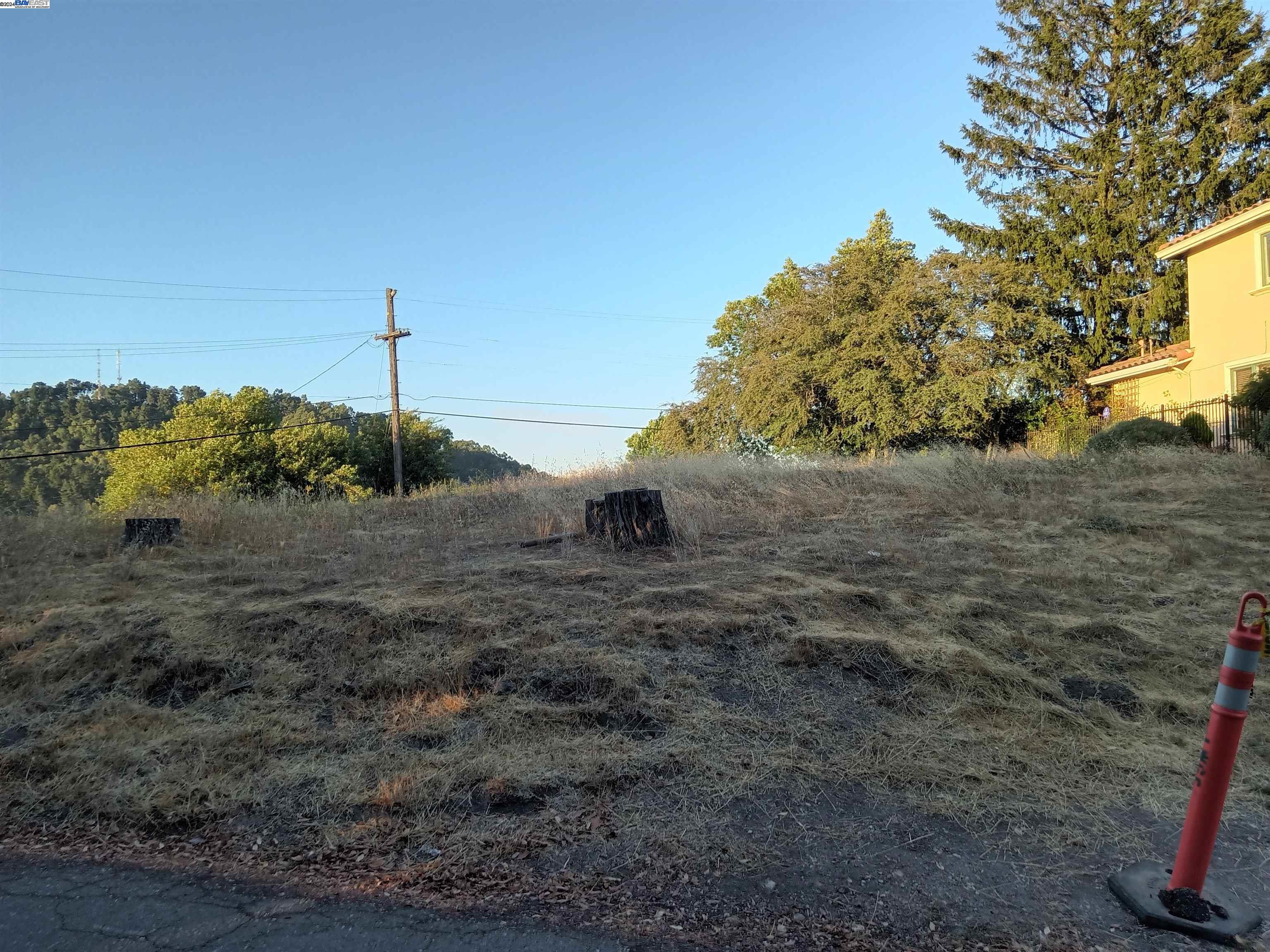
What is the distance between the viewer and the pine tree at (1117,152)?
2294 cm

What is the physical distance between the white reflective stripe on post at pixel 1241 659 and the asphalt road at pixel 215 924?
2280 millimetres

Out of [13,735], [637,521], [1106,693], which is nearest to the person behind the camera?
[13,735]

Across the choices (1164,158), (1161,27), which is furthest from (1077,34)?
(1164,158)

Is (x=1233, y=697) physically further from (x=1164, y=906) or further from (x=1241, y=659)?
(x=1164, y=906)

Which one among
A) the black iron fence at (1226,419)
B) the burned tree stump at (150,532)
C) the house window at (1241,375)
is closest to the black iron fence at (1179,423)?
the black iron fence at (1226,419)

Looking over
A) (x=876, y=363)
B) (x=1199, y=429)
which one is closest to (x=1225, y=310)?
(x=1199, y=429)

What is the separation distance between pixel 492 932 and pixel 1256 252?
20.8 meters

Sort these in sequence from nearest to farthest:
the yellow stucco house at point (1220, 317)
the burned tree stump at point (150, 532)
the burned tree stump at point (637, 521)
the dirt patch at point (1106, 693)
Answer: the dirt patch at point (1106, 693), the burned tree stump at point (637, 521), the burned tree stump at point (150, 532), the yellow stucco house at point (1220, 317)

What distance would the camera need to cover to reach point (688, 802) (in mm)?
3500

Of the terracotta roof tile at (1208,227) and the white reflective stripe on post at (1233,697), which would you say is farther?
the terracotta roof tile at (1208,227)

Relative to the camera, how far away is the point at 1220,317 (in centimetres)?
1762

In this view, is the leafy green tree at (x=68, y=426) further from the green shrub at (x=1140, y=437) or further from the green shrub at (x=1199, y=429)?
the green shrub at (x=1199, y=429)

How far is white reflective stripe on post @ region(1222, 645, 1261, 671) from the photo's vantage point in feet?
8.46

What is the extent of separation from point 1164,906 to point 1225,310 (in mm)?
19605
